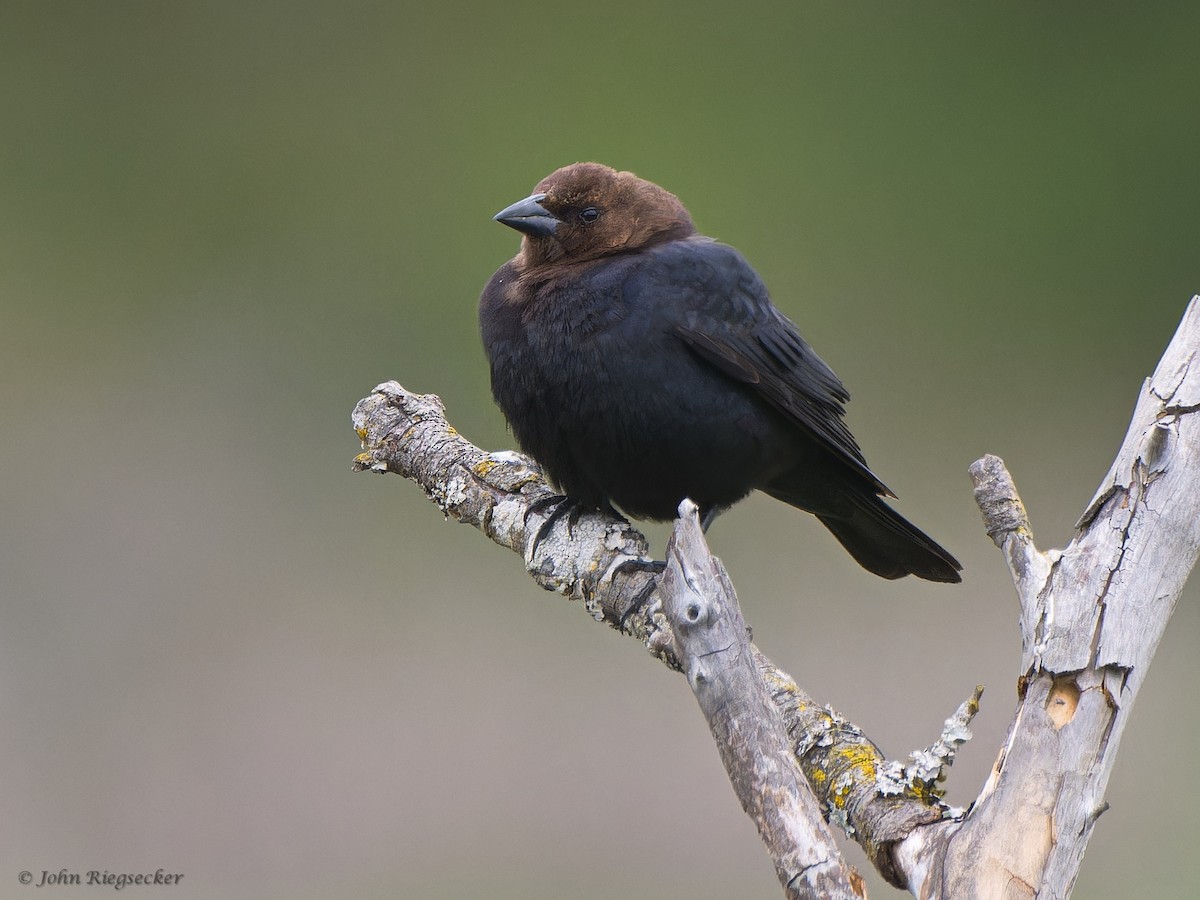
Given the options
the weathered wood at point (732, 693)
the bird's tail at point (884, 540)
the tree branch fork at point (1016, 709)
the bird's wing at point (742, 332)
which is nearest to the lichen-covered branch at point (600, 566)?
the tree branch fork at point (1016, 709)

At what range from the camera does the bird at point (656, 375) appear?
2654 mm

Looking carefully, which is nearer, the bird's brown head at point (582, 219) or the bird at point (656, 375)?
the bird at point (656, 375)

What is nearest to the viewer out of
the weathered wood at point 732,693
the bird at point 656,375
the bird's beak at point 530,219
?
the weathered wood at point 732,693

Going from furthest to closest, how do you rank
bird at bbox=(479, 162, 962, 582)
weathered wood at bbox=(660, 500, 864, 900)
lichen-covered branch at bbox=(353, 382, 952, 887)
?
bird at bbox=(479, 162, 962, 582) < lichen-covered branch at bbox=(353, 382, 952, 887) < weathered wood at bbox=(660, 500, 864, 900)

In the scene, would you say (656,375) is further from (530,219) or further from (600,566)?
(530,219)

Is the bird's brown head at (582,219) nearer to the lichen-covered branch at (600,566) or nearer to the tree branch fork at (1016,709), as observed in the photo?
the lichen-covered branch at (600,566)

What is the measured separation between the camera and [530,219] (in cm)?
291

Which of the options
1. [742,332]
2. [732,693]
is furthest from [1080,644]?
[742,332]

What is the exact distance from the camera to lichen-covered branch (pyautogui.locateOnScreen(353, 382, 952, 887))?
1.97 metres

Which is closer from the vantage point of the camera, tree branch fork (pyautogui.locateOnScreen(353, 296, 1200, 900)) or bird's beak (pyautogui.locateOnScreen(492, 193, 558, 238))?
tree branch fork (pyautogui.locateOnScreen(353, 296, 1200, 900))

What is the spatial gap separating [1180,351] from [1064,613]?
A: 504mm

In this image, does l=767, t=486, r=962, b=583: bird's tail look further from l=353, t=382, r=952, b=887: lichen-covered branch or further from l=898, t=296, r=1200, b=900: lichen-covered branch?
l=898, t=296, r=1200, b=900: lichen-covered branch

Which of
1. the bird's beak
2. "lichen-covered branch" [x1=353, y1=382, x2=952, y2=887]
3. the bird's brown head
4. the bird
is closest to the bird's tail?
the bird

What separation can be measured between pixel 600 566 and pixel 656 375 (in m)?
0.43
